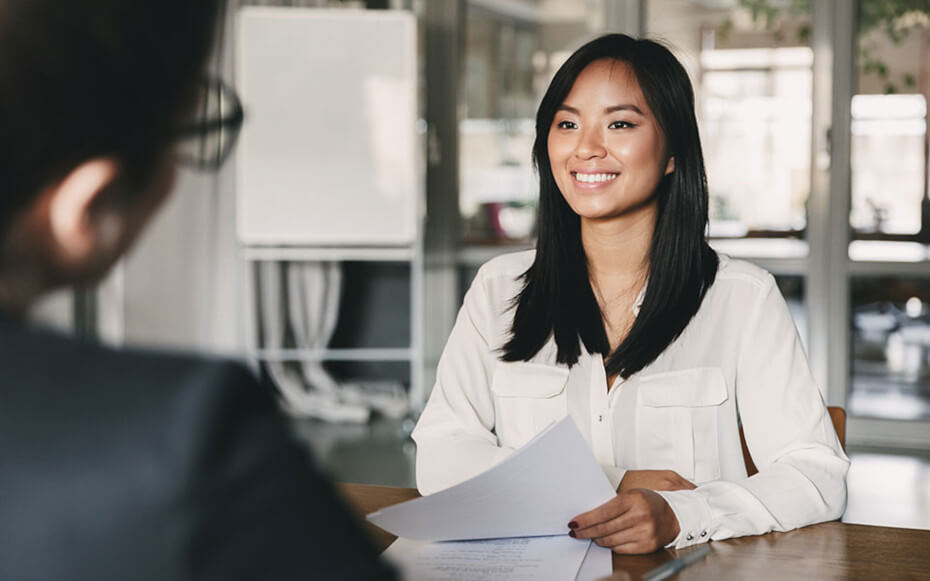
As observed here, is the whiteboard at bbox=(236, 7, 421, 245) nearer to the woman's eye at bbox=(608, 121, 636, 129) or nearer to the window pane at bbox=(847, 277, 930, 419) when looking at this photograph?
the window pane at bbox=(847, 277, 930, 419)

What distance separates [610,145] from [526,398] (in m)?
0.44

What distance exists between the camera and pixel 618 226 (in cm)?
173

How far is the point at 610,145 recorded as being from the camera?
1695mm

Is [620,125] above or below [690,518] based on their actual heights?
above

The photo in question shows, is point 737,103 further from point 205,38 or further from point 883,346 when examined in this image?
point 205,38

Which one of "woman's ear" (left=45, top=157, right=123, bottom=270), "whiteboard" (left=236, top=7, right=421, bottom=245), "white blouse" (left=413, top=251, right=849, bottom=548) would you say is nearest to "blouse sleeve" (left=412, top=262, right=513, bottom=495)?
"white blouse" (left=413, top=251, right=849, bottom=548)

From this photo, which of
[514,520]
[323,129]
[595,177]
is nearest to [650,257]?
[595,177]

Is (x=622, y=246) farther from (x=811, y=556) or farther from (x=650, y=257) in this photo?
(x=811, y=556)

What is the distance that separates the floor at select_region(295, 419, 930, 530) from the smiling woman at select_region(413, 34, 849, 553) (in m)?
2.16

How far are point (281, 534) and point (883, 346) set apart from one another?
5.01 meters

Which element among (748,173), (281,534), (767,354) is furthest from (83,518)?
(748,173)

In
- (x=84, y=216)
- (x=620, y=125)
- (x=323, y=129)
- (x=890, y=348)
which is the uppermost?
(x=323, y=129)

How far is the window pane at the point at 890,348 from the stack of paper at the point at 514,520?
4.16 m

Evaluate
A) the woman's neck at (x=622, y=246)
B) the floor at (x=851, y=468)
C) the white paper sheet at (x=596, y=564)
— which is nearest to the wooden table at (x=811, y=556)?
the white paper sheet at (x=596, y=564)
